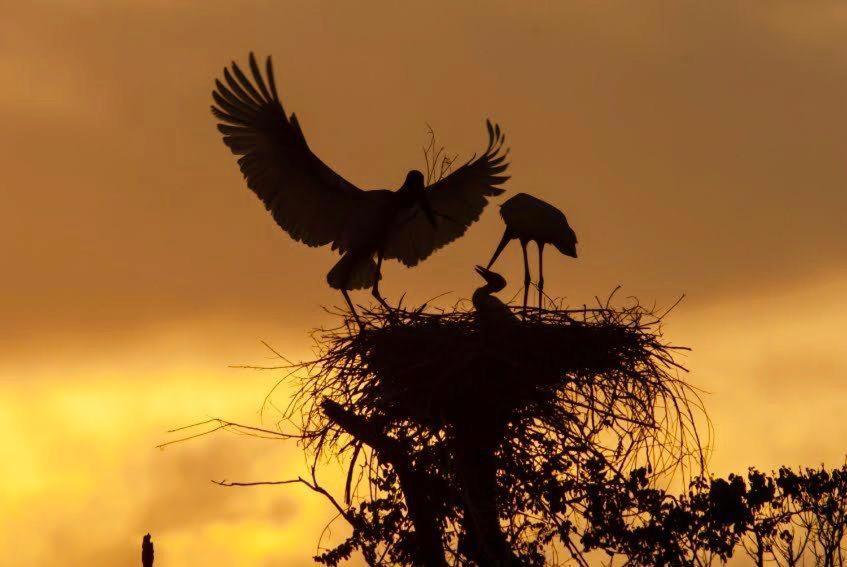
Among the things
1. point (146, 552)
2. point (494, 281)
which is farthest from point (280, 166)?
point (146, 552)

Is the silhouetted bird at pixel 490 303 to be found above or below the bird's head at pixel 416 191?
below

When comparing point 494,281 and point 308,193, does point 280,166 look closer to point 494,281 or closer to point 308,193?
point 308,193

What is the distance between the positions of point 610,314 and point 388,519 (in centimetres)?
243

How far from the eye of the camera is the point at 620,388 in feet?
34.9

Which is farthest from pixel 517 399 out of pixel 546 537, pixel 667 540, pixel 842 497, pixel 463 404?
pixel 842 497

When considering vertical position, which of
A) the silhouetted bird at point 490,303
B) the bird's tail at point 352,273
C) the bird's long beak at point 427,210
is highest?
the bird's long beak at point 427,210

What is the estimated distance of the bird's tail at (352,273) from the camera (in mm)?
13938

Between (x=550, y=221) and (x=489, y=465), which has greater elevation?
(x=550, y=221)

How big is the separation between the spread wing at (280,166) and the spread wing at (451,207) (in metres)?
1.00

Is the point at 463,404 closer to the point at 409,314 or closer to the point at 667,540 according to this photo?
the point at 409,314

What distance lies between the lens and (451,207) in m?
15.6

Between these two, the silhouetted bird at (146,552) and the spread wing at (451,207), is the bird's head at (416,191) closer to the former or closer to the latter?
the spread wing at (451,207)

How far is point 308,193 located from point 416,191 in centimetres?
108

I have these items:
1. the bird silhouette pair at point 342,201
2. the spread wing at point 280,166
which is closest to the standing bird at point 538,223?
the bird silhouette pair at point 342,201
